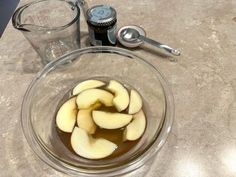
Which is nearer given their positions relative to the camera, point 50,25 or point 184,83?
point 184,83

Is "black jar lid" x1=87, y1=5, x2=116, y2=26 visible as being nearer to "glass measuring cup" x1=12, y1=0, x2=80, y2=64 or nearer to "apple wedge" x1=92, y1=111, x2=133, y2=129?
"glass measuring cup" x1=12, y1=0, x2=80, y2=64

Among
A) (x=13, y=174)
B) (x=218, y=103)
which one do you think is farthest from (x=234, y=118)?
(x=13, y=174)

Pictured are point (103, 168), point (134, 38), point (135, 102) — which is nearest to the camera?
point (103, 168)

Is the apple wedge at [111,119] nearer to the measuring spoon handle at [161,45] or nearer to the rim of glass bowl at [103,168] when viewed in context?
the rim of glass bowl at [103,168]

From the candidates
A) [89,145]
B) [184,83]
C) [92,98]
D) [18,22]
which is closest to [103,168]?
[89,145]

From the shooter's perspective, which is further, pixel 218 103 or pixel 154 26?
pixel 154 26

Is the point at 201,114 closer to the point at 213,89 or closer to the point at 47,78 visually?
the point at 213,89

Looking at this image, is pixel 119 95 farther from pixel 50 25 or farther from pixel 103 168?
pixel 50 25

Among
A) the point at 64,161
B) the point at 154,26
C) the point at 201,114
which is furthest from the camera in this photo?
the point at 154,26
